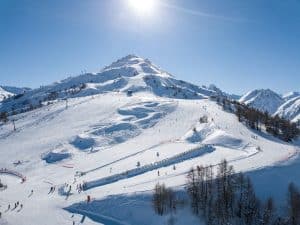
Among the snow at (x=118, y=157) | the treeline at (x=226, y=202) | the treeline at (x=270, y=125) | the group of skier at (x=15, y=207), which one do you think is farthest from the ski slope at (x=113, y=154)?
the treeline at (x=270, y=125)

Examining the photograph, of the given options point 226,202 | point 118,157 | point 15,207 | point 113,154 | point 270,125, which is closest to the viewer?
point 226,202

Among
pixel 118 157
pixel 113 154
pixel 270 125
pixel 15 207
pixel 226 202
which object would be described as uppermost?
pixel 270 125

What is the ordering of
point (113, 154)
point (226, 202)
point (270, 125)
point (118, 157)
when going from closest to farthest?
point (226, 202) → point (118, 157) → point (113, 154) → point (270, 125)

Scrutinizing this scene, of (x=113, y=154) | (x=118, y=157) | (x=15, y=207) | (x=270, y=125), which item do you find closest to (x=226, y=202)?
(x=15, y=207)

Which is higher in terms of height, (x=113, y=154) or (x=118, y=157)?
(x=113, y=154)

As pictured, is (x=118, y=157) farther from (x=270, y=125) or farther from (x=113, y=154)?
(x=270, y=125)

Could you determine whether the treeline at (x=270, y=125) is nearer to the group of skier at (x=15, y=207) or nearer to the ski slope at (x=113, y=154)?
the ski slope at (x=113, y=154)

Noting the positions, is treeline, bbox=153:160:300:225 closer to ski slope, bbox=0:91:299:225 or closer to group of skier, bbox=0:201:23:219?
ski slope, bbox=0:91:299:225
